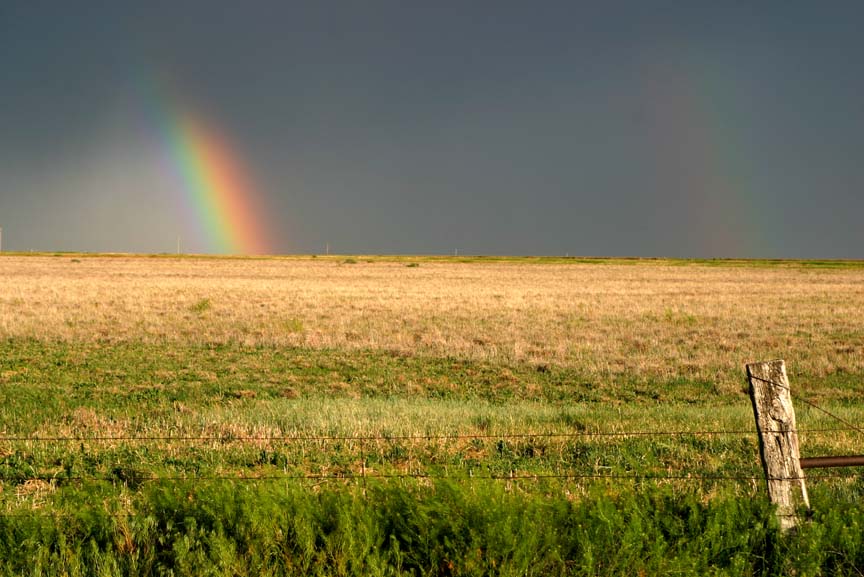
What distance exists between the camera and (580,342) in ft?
70.0

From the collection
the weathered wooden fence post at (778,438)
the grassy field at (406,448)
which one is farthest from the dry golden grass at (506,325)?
the weathered wooden fence post at (778,438)

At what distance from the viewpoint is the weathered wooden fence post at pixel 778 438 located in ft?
17.8

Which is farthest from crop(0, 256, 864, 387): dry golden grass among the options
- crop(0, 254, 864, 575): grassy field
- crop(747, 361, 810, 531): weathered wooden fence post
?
crop(747, 361, 810, 531): weathered wooden fence post

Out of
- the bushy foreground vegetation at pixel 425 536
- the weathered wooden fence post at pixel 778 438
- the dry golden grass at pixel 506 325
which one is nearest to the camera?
the bushy foreground vegetation at pixel 425 536

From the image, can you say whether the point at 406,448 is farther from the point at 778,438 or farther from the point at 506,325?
the point at 506,325

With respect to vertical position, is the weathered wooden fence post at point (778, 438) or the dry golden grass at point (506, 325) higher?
the weathered wooden fence post at point (778, 438)

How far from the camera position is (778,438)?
547 centimetres

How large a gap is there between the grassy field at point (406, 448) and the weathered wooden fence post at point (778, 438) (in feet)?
0.70

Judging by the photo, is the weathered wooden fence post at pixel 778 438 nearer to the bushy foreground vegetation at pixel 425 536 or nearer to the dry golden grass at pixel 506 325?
the bushy foreground vegetation at pixel 425 536

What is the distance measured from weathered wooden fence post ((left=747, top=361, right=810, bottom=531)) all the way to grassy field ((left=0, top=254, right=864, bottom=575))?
0.21 metres

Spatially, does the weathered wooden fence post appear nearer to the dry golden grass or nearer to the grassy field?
the grassy field

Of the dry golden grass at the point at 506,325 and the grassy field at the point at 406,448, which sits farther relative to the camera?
the dry golden grass at the point at 506,325

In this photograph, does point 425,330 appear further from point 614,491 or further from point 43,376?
point 614,491

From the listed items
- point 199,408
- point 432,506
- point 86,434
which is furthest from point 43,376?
point 432,506
